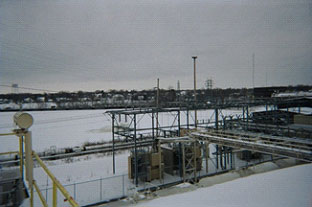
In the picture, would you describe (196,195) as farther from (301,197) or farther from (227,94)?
(227,94)

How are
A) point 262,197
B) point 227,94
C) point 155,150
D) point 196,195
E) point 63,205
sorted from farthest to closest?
1. point 227,94
2. point 155,150
3. point 63,205
4. point 196,195
5. point 262,197

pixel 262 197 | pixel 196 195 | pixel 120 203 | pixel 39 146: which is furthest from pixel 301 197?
pixel 39 146

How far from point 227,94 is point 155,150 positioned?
2815 centimetres

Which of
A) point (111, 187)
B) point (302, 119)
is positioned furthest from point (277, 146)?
point (302, 119)

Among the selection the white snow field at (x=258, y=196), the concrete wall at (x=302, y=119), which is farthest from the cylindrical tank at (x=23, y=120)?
the concrete wall at (x=302, y=119)

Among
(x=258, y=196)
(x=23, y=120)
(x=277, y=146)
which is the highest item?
(x=23, y=120)

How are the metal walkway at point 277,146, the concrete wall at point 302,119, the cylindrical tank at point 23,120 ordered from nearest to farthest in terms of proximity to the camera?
the cylindrical tank at point 23,120 < the metal walkway at point 277,146 < the concrete wall at point 302,119

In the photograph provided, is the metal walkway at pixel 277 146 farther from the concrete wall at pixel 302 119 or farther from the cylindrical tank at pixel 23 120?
the concrete wall at pixel 302 119

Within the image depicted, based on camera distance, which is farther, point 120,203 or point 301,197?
point 120,203

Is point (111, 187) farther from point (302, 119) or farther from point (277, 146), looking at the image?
point (302, 119)

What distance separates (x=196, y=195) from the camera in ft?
13.8

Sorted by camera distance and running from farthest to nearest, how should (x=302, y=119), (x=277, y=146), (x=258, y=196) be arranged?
(x=302, y=119)
(x=277, y=146)
(x=258, y=196)

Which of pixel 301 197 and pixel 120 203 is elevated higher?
pixel 301 197

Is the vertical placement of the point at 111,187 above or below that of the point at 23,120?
below
